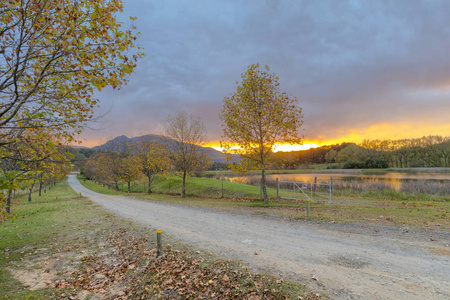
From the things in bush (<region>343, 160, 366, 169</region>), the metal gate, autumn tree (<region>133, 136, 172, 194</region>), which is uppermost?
autumn tree (<region>133, 136, 172, 194</region>)

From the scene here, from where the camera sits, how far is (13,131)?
20.9 feet

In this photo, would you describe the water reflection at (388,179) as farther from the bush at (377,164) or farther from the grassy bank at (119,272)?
the bush at (377,164)

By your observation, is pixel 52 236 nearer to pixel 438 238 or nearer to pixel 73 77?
pixel 73 77

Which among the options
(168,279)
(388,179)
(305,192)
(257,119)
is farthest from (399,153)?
(168,279)

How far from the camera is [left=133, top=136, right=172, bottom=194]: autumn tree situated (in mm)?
28094

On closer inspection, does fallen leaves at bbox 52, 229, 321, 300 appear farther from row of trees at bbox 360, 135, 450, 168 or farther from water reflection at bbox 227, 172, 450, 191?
row of trees at bbox 360, 135, 450, 168

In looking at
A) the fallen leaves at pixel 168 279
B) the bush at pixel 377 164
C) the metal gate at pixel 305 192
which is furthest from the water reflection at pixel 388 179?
the bush at pixel 377 164

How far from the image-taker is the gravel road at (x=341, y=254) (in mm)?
4926

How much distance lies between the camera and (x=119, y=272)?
6730 mm

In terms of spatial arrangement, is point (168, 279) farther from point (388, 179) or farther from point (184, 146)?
point (388, 179)

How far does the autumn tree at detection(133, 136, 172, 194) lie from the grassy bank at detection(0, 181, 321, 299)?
17596 mm

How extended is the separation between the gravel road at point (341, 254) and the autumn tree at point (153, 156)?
17343mm

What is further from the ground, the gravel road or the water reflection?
the gravel road

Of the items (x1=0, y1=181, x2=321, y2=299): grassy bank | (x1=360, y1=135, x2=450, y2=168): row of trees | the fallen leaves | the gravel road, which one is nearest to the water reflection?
the gravel road
